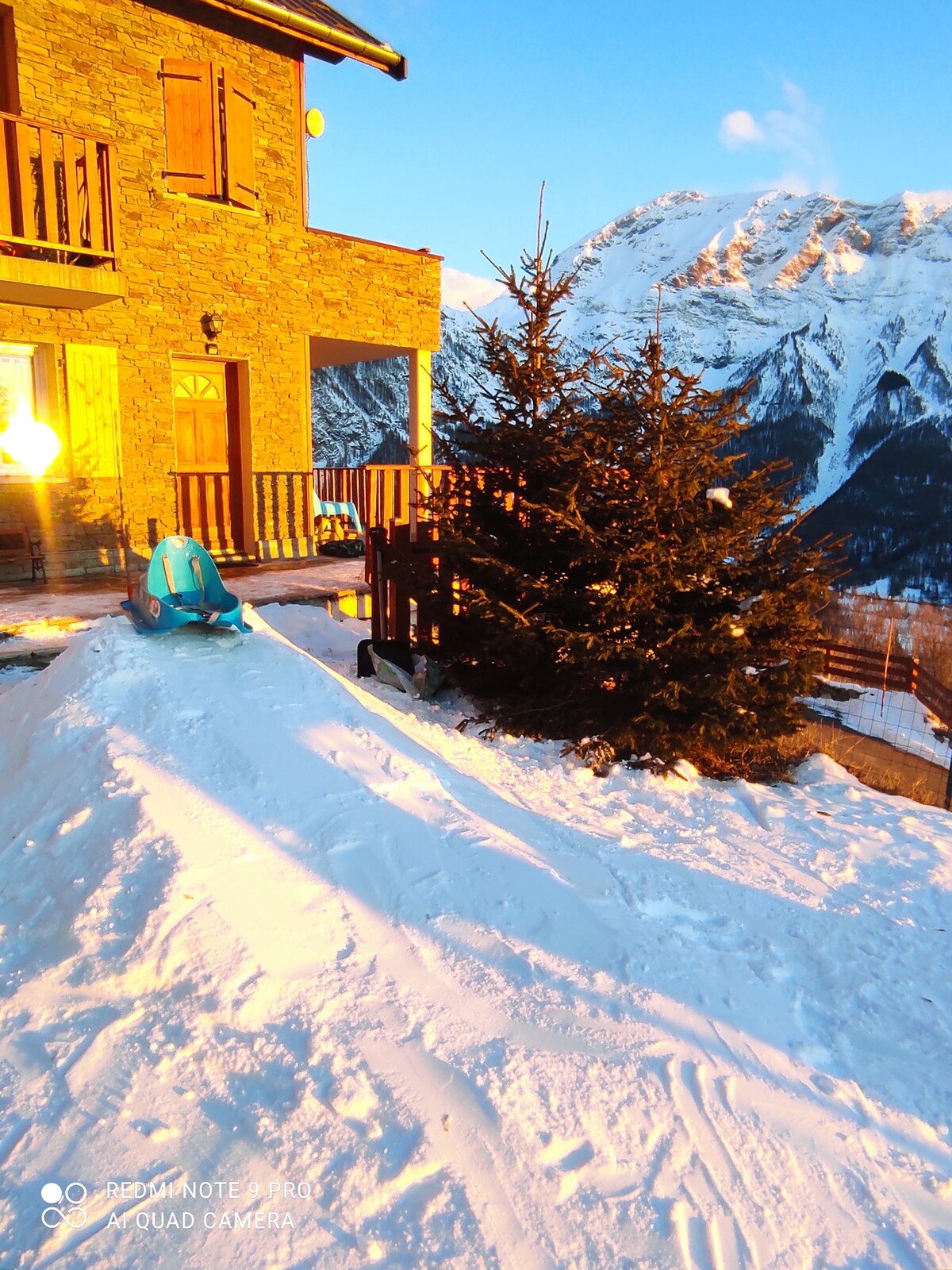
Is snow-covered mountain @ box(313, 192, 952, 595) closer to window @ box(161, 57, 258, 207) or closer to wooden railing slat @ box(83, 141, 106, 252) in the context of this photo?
window @ box(161, 57, 258, 207)

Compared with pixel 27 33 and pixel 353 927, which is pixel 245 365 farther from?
pixel 353 927

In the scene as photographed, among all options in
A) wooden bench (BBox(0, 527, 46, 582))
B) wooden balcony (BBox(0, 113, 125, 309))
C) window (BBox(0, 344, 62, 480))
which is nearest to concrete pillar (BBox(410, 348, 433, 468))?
wooden balcony (BBox(0, 113, 125, 309))

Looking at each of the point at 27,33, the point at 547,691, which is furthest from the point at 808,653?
→ the point at 27,33

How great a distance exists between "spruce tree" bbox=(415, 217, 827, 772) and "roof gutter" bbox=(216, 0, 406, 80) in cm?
773

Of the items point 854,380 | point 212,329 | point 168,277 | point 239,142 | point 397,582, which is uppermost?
point 854,380

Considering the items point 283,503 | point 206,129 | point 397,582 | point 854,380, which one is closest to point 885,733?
point 283,503

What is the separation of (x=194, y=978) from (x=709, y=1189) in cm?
178

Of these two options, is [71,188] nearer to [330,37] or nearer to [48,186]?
[48,186]

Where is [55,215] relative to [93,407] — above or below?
above

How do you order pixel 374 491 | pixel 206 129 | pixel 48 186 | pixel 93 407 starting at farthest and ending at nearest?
pixel 374 491 → pixel 206 129 → pixel 93 407 → pixel 48 186

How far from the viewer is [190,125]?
33.5 ft

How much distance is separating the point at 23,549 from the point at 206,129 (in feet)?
18.9

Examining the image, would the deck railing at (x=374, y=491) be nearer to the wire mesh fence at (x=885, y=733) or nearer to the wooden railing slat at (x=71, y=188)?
the wooden railing slat at (x=71, y=188)

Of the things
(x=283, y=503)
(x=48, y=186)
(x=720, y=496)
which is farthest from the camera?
(x=283, y=503)
